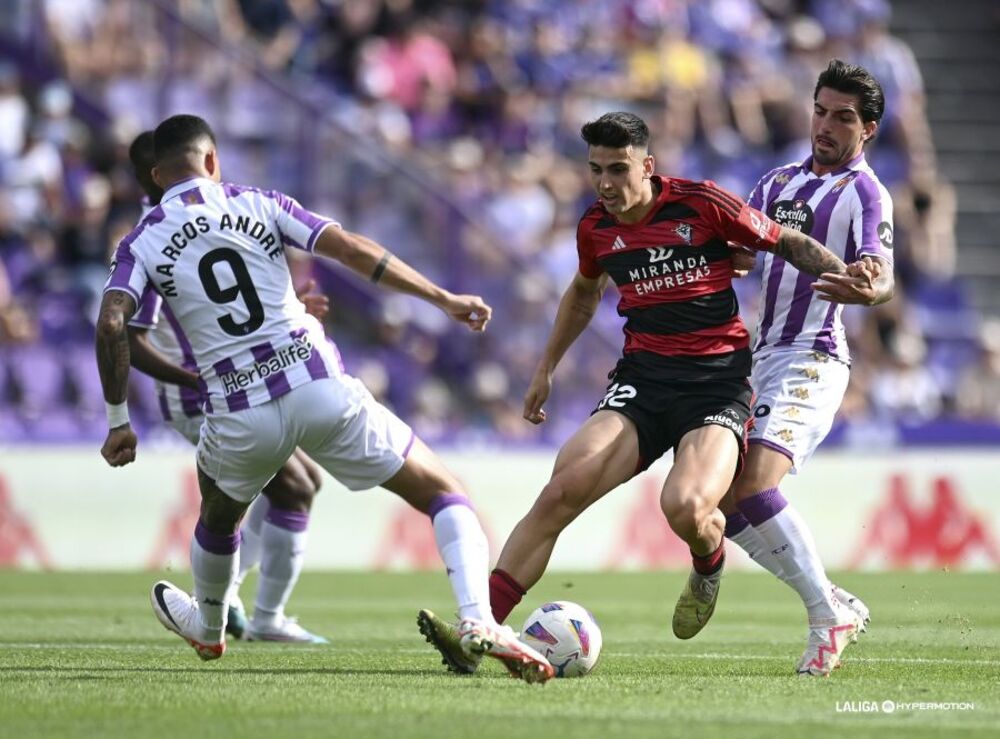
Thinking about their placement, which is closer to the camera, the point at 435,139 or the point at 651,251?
the point at 651,251

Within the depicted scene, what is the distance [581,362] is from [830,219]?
8.22 m

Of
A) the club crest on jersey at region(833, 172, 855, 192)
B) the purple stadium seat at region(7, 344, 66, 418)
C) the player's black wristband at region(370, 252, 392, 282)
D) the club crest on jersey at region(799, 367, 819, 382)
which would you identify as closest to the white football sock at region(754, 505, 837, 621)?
the club crest on jersey at region(799, 367, 819, 382)

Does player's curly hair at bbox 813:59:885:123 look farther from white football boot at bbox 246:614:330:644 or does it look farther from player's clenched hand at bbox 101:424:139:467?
white football boot at bbox 246:614:330:644

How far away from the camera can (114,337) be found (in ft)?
24.3

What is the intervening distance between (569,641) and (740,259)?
1903mm

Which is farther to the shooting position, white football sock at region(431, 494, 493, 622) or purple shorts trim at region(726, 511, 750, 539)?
purple shorts trim at region(726, 511, 750, 539)

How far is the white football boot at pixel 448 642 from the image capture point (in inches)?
287

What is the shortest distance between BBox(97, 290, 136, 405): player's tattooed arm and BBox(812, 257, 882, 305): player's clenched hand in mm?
2909

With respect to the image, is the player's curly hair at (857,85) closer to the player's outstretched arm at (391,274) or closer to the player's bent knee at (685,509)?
the player's bent knee at (685,509)

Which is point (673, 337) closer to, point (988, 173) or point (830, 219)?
point (830, 219)

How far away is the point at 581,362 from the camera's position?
1655 centimetres

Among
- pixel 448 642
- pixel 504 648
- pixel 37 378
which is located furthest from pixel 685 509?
pixel 37 378

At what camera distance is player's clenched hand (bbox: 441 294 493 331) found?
7191 mm

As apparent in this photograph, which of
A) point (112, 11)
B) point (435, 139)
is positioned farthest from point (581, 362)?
point (112, 11)
